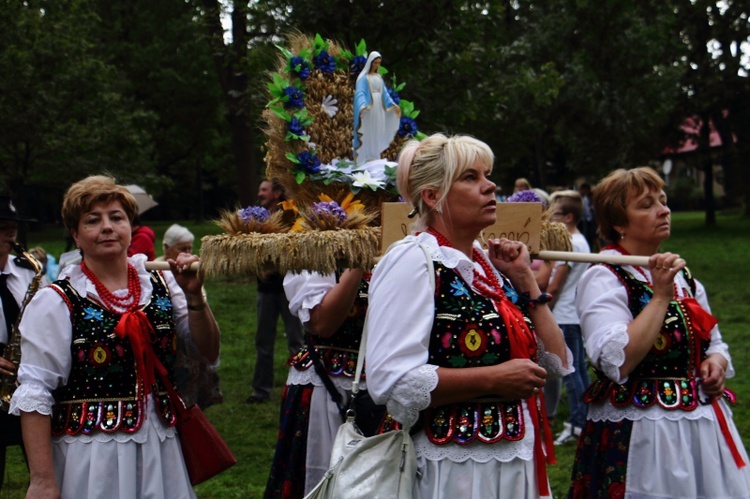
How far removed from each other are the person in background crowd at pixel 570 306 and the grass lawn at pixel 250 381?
249 millimetres

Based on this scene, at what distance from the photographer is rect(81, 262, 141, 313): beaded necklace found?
3.74 meters

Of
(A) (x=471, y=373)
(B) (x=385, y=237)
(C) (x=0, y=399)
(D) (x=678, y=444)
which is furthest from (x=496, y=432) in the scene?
(C) (x=0, y=399)

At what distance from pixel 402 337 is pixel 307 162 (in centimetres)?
149

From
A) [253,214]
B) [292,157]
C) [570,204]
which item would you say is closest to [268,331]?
[570,204]

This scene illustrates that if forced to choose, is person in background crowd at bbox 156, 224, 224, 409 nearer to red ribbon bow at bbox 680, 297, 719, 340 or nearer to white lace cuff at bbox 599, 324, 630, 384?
white lace cuff at bbox 599, 324, 630, 384

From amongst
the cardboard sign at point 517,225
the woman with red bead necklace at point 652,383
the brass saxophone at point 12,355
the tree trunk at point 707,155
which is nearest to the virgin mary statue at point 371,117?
the cardboard sign at point 517,225

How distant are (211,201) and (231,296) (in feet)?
108

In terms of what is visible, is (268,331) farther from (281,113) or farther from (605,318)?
(605,318)

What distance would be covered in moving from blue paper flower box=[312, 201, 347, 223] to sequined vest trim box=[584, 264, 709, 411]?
1175 mm

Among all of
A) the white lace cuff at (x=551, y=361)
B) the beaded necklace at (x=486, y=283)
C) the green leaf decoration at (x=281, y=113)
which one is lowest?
the white lace cuff at (x=551, y=361)

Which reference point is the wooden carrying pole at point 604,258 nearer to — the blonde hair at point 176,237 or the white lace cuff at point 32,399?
the white lace cuff at point 32,399

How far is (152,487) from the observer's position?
12.1 feet

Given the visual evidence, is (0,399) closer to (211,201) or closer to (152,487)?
(152,487)

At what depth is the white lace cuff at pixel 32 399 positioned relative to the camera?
3.53 metres
